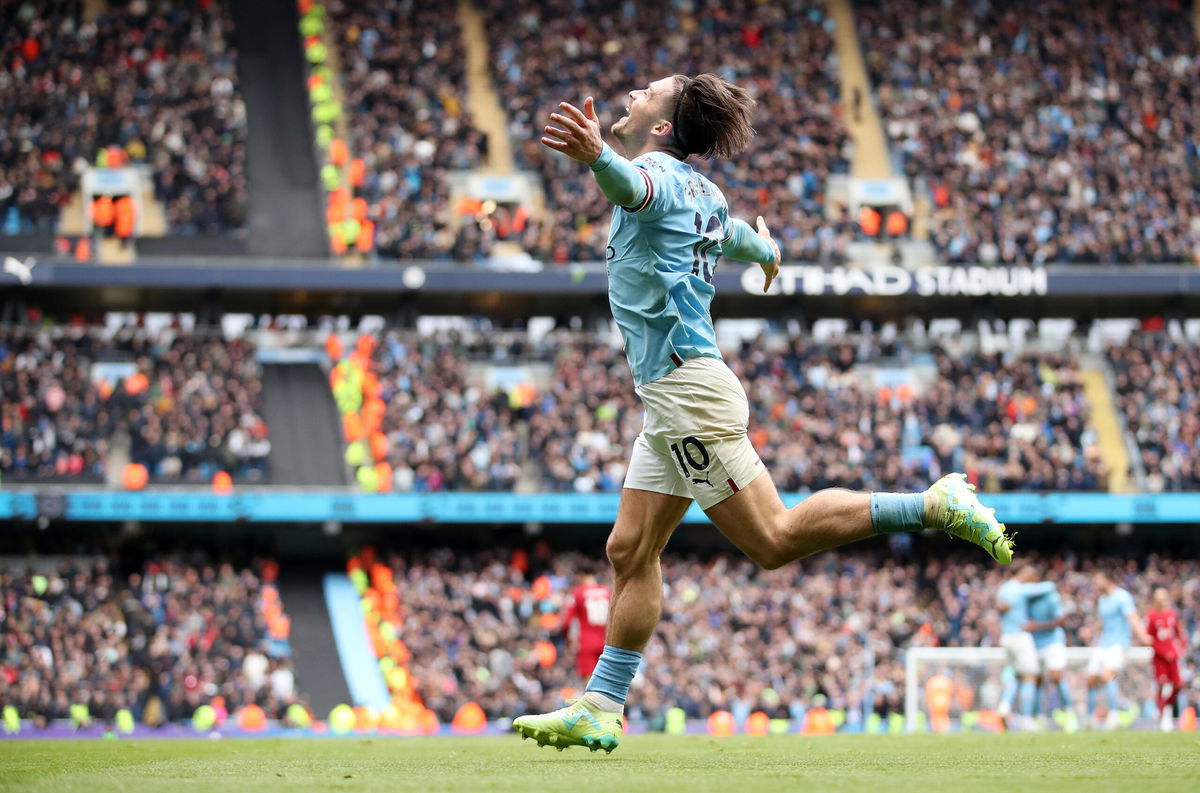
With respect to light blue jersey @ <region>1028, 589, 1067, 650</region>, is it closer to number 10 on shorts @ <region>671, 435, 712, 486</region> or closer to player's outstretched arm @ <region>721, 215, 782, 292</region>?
player's outstretched arm @ <region>721, 215, 782, 292</region>

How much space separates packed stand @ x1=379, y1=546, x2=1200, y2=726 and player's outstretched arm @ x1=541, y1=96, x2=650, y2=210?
16653 mm

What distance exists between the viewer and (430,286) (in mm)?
28844

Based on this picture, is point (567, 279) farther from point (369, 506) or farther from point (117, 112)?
point (117, 112)

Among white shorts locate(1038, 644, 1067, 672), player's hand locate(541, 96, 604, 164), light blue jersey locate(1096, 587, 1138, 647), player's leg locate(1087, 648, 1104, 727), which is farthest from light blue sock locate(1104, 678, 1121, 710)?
player's hand locate(541, 96, 604, 164)

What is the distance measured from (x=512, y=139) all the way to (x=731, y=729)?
1580cm

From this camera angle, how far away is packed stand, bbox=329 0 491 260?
96.7 ft

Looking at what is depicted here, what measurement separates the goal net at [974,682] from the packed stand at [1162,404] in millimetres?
9044

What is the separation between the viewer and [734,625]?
78.3 feet

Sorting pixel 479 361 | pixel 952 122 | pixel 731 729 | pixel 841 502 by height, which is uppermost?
pixel 952 122

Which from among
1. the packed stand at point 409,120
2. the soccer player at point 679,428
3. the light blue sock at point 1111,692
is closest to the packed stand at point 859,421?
the packed stand at point 409,120

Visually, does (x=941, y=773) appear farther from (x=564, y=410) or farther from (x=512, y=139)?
(x=512, y=139)

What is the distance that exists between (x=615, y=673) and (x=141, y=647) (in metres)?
18.0

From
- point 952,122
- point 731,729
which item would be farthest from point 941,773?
point 952,122

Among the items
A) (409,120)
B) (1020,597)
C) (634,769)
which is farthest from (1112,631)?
(409,120)
